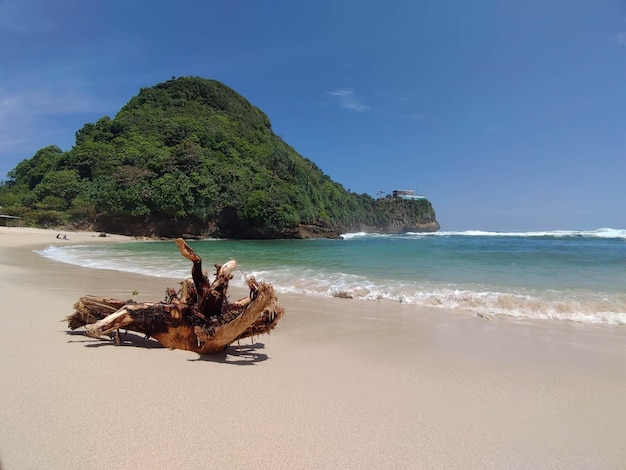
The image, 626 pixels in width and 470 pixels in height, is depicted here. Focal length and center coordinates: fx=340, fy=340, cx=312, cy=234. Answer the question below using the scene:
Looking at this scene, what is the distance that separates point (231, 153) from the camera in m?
58.8

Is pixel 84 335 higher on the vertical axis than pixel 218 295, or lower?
lower

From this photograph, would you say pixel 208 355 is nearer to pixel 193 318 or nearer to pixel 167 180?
pixel 193 318

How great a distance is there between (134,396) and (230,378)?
0.77 metres

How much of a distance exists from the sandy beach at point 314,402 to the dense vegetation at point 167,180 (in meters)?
46.5

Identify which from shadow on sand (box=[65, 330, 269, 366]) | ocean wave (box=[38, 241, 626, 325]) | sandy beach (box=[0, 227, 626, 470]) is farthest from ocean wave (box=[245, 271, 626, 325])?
shadow on sand (box=[65, 330, 269, 366])

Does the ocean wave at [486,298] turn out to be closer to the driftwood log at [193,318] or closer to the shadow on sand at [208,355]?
the shadow on sand at [208,355]

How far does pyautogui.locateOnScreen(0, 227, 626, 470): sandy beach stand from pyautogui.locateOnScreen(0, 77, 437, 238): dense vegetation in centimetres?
4647

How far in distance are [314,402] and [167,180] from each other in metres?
50.3

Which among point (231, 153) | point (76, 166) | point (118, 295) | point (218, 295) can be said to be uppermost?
point (231, 153)

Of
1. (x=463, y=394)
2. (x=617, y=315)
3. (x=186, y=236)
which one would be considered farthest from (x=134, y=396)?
(x=186, y=236)

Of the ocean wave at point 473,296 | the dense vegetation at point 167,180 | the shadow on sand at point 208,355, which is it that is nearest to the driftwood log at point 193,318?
the shadow on sand at point 208,355

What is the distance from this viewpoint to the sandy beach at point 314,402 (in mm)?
1990

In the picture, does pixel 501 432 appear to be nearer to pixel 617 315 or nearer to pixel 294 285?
pixel 617 315

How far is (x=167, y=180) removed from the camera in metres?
47.8
